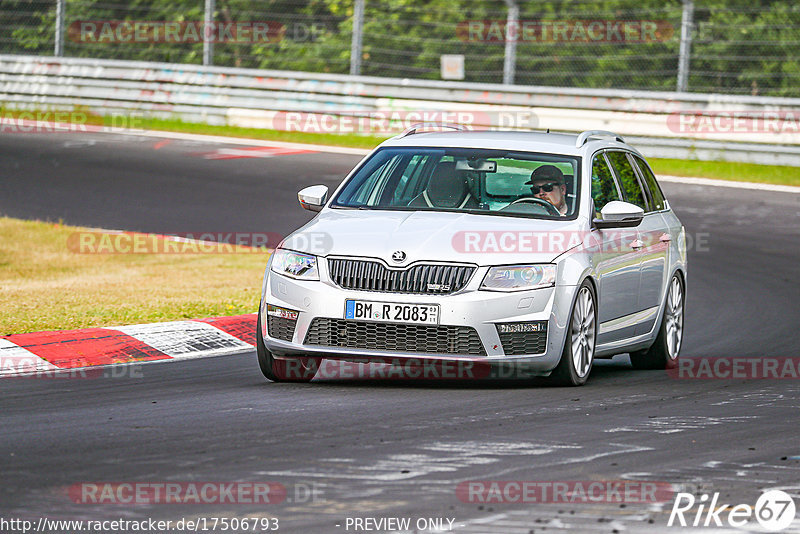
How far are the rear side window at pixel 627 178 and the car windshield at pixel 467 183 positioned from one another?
2.31ft

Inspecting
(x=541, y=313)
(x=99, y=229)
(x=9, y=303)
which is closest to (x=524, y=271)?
(x=541, y=313)

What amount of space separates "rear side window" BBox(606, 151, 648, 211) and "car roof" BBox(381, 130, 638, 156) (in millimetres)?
134

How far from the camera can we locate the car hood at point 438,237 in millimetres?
8594

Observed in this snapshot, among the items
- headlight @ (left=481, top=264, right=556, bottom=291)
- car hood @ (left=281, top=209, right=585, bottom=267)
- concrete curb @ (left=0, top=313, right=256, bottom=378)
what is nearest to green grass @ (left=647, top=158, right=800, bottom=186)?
concrete curb @ (left=0, top=313, right=256, bottom=378)

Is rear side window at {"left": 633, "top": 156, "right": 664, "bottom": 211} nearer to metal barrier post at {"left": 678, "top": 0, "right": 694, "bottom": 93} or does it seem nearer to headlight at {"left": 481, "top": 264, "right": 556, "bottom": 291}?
headlight at {"left": 481, "top": 264, "right": 556, "bottom": 291}

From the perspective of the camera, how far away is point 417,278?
852cm

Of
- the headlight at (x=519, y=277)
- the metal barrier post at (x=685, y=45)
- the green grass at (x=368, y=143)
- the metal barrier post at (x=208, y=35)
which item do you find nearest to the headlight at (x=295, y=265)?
the headlight at (x=519, y=277)

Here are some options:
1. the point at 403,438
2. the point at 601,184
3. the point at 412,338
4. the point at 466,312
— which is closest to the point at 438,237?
the point at 466,312

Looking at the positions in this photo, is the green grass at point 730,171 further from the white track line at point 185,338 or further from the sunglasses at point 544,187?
the sunglasses at point 544,187

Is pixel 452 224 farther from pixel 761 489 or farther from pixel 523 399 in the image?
pixel 761 489

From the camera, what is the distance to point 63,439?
274 inches

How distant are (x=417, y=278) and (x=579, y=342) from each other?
1.22m

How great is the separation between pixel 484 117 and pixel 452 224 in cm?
1620

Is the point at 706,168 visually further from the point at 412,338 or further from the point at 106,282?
the point at 412,338
